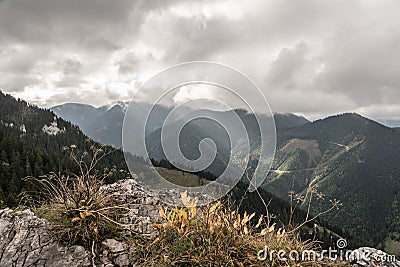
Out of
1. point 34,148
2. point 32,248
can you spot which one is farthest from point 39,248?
point 34,148

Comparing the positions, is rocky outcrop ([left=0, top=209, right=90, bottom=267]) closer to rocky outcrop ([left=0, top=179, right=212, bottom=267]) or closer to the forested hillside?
rocky outcrop ([left=0, top=179, right=212, bottom=267])

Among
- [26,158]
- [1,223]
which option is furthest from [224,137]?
[26,158]

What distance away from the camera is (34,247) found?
4266 millimetres

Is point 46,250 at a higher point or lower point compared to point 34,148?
lower

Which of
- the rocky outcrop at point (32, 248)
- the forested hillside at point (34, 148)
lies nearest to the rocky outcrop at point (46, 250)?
the rocky outcrop at point (32, 248)

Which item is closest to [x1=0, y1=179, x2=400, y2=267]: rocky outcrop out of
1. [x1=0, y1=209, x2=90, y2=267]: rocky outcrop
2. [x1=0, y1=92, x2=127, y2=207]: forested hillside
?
[x1=0, y1=209, x2=90, y2=267]: rocky outcrop

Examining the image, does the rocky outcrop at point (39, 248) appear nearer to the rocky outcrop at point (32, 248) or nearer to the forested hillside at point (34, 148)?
the rocky outcrop at point (32, 248)

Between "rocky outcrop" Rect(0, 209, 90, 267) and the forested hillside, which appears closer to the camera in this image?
"rocky outcrop" Rect(0, 209, 90, 267)

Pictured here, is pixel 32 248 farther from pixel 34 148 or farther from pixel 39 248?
pixel 34 148

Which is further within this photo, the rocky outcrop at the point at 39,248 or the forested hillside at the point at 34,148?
the forested hillside at the point at 34,148

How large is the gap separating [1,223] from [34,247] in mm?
793

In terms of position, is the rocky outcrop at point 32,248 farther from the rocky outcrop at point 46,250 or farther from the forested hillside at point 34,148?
the forested hillside at point 34,148

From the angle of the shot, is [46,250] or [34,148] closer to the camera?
[46,250]

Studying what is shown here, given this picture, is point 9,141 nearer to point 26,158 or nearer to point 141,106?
point 26,158
